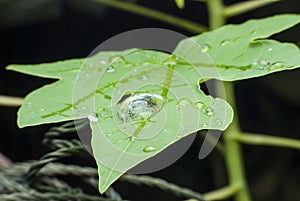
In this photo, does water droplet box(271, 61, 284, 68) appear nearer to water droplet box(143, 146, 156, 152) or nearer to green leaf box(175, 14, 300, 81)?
green leaf box(175, 14, 300, 81)

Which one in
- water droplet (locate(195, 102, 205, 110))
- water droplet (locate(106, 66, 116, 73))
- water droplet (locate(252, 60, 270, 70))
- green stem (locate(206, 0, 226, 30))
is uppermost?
water droplet (locate(195, 102, 205, 110))

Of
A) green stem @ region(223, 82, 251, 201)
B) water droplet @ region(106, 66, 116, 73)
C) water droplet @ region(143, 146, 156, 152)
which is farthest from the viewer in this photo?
green stem @ region(223, 82, 251, 201)

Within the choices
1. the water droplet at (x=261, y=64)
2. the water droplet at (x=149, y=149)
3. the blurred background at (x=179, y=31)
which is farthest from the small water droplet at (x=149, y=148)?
the blurred background at (x=179, y=31)

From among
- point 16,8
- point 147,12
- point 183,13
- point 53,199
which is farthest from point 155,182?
point 183,13

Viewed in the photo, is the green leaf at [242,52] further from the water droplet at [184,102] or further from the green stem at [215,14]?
the green stem at [215,14]

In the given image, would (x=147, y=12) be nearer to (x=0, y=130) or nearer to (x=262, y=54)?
(x=262, y=54)

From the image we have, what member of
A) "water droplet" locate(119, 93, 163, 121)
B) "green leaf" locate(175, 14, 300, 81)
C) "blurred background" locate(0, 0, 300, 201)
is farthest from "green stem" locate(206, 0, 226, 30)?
"blurred background" locate(0, 0, 300, 201)

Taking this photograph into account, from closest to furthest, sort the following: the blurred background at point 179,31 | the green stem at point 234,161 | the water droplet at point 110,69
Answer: the water droplet at point 110,69, the green stem at point 234,161, the blurred background at point 179,31

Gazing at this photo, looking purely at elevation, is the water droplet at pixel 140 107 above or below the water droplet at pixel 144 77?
above

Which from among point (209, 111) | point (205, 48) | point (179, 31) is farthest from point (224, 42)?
point (179, 31)
